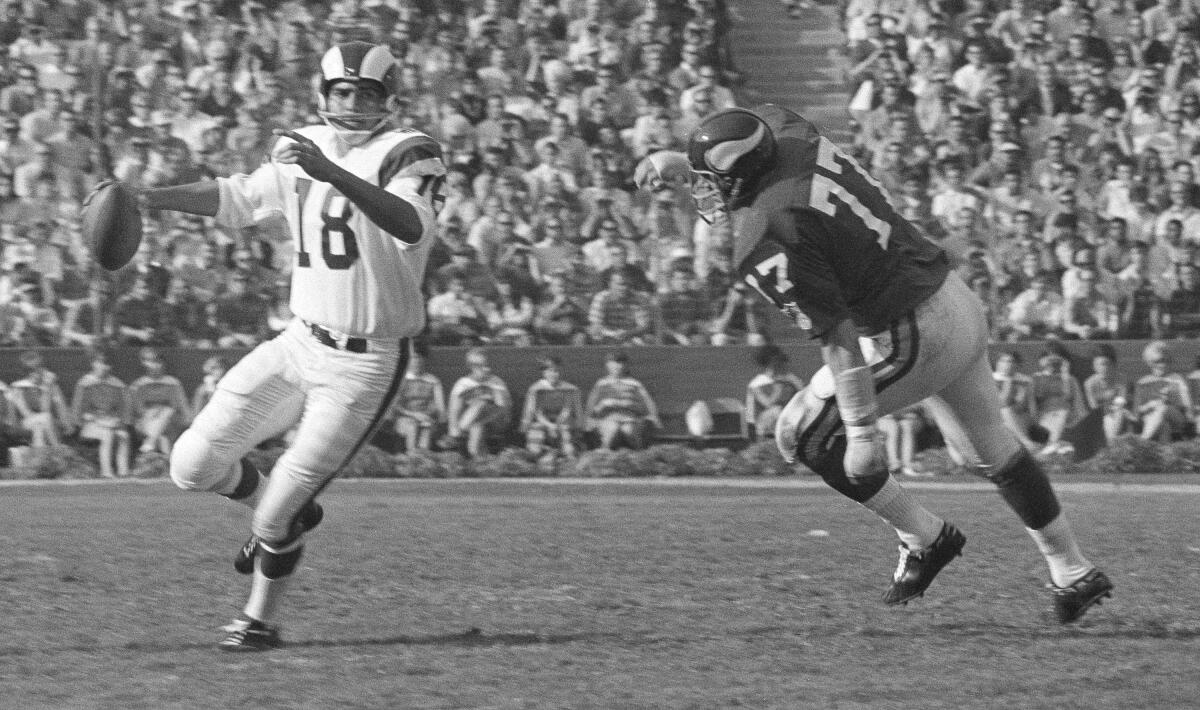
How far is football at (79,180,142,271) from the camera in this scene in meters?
6.43

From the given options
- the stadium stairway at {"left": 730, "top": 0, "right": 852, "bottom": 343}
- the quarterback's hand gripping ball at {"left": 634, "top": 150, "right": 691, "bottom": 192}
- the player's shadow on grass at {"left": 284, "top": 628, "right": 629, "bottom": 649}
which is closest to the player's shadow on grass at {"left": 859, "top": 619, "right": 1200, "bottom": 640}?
the player's shadow on grass at {"left": 284, "top": 628, "right": 629, "bottom": 649}

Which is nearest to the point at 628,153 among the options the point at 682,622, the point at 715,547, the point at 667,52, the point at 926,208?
the point at 667,52

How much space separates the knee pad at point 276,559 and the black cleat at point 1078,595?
9.08 ft

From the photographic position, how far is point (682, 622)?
6492mm

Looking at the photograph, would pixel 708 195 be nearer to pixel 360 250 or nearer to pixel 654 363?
pixel 360 250

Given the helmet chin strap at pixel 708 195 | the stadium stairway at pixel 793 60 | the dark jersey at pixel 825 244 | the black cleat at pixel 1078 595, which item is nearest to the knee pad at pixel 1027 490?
the black cleat at pixel 1078 595

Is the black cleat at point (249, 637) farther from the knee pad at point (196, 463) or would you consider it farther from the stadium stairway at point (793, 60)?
the stadium stairway at point (793, 60)

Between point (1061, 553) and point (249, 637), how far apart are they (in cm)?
295

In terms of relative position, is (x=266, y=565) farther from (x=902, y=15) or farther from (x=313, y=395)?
(x=902, y=15)

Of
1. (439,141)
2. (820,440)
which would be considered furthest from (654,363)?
(820,440)

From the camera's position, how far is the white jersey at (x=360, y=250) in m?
6.02

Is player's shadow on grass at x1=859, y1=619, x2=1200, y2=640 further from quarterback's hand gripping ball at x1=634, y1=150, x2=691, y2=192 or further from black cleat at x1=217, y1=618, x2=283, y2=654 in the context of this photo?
black cleat at x1=217, y1=618, x2=283, y2=654

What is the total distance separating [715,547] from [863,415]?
2720 mm

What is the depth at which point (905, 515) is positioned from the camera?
6.52 m
